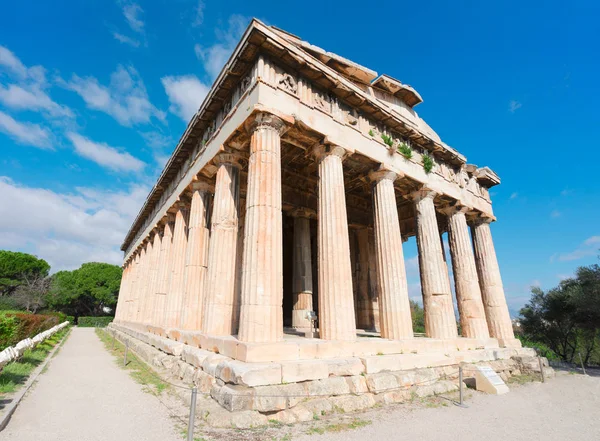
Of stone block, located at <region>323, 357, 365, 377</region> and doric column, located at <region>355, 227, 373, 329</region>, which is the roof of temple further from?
stone block, located at <region>323, 357, 365, 377</region>

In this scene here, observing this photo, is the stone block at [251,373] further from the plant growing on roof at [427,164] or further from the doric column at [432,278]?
the plant growing on roof at [427,164]

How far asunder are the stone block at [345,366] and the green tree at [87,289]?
56.3 meters

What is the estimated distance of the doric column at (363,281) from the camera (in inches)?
785

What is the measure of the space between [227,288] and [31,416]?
5417 millimetres

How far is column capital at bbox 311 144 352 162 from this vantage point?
10.6 meters

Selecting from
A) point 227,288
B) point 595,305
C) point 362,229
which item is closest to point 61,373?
point 227,288

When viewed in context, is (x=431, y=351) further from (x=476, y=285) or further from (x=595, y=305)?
(x=595, y=305)

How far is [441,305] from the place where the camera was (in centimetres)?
1211

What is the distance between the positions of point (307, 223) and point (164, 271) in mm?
8604

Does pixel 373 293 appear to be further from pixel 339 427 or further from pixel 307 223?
pixel 339 427

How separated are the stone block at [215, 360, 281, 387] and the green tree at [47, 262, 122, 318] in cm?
5583

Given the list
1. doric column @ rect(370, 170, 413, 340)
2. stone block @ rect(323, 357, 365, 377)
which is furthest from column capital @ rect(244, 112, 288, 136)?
stone block @ rect(323, 357, 365, 377)

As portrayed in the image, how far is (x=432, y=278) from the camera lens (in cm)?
1250

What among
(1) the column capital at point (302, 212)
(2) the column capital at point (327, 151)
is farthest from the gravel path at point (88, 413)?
(1) the column capital at point (302, 212)
